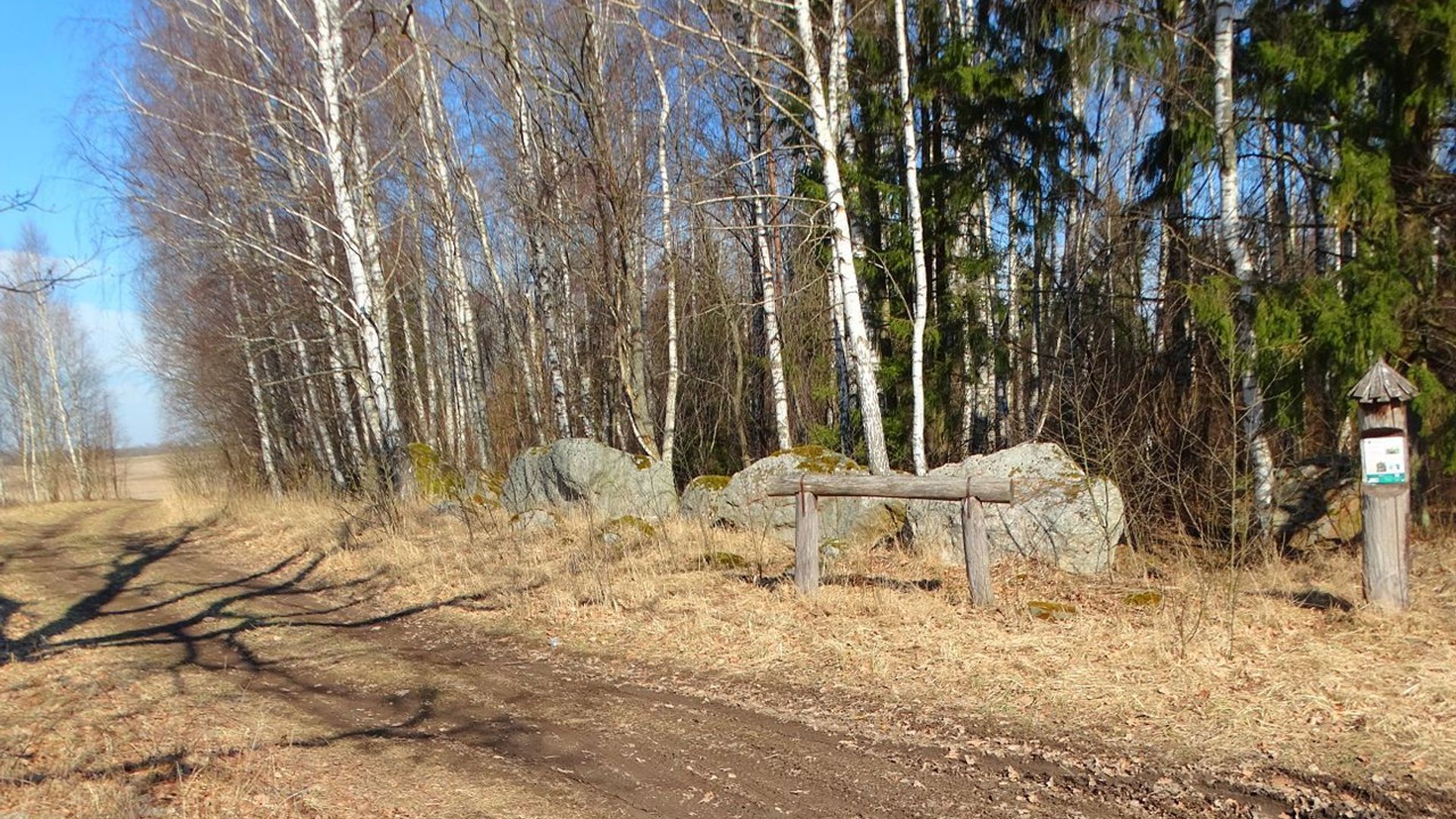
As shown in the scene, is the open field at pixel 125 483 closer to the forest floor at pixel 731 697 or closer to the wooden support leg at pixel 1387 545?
the forest floor at pixel 731 697

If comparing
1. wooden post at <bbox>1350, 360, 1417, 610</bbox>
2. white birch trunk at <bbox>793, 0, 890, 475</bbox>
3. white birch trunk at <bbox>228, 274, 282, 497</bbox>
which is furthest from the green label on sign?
white birch trunk at <bbox>228, 274, 282, 497</bbox>

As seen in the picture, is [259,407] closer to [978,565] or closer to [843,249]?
[843,249]

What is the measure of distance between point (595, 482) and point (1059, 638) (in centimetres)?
921

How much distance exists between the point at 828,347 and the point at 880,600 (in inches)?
413

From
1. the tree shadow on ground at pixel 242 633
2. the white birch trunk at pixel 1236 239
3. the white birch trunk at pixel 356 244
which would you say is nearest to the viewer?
the tree shadow on ground at pixel 242 633

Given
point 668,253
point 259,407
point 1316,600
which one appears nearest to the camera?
point 1316,600

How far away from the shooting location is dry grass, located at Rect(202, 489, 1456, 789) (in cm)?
531

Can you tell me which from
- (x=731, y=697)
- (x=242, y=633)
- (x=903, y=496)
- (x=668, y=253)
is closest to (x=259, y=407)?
(x=668, y=253)

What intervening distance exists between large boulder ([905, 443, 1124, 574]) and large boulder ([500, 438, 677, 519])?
5.03 metres

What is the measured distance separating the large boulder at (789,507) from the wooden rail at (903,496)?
2810 mm

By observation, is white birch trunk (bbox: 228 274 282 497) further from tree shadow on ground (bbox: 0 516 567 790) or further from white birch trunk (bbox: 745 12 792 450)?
white birch trunk (bbox: 745 12 792 450)

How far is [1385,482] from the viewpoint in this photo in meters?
6.92

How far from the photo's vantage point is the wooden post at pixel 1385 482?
22.6 feet

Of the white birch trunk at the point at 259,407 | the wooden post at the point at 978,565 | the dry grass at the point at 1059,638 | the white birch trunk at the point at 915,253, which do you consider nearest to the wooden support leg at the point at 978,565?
the wooden post at the point at 978,565
